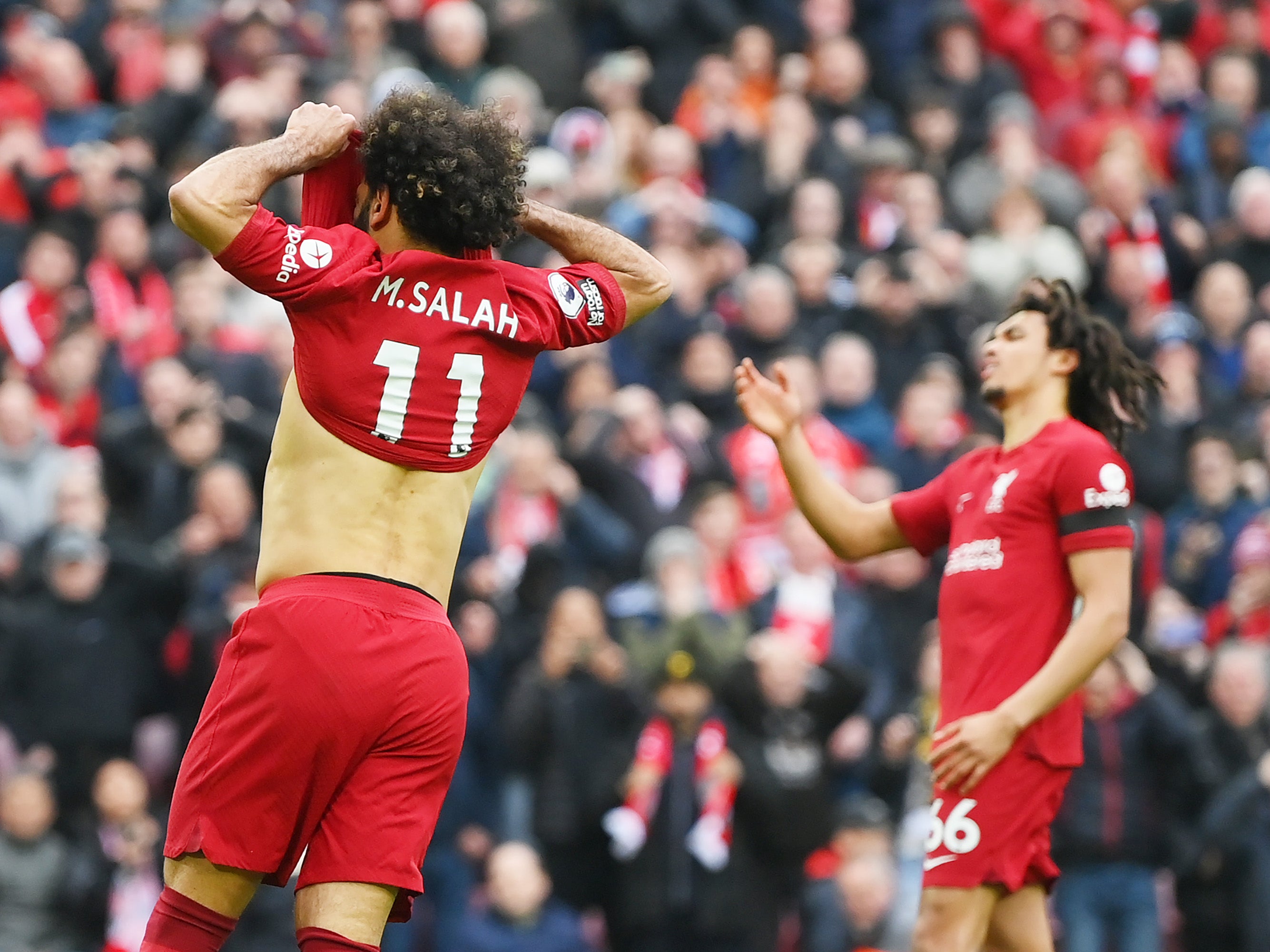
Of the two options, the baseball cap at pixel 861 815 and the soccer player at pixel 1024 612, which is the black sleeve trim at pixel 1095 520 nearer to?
the soccer player at pixel 1024 612

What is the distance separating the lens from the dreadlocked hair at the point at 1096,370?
6.89 metres

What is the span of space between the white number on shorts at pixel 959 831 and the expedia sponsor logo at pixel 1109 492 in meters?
1.04

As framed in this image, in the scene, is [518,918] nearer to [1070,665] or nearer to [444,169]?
[1070,665]

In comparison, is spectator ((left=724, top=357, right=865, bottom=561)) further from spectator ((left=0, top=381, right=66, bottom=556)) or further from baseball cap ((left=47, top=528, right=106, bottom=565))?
spectator ((left=0, top=381, right=66, bottom=556))

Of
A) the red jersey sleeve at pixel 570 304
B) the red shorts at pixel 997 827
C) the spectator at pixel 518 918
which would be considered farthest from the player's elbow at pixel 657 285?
the spectator at pixel 518 918

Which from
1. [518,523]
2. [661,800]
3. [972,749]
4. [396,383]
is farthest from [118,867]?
[396,383]

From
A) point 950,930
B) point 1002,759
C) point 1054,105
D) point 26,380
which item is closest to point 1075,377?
point 1002,759

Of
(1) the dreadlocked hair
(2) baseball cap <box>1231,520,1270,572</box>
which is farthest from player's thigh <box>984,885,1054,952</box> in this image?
(2) baseball cap <box>1231,520,1270,572</box>

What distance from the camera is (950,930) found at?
636 cm

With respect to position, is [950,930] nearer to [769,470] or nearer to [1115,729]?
[1115,729]

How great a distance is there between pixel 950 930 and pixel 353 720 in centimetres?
225

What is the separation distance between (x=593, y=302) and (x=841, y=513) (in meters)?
1.74

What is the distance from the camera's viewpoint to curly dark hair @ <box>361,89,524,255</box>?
5.41m

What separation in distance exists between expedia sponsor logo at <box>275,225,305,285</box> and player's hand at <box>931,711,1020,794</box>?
2.63 m
